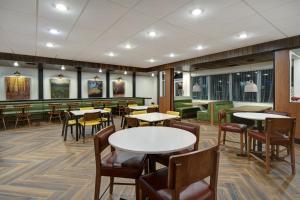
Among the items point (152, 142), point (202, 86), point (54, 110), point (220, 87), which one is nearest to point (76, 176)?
point (152, 142)

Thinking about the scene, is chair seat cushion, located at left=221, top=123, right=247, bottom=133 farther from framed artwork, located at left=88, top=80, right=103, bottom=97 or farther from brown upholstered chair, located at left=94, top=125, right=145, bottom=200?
framed artwork, located at left=88, top=80, right=103, bottom=97

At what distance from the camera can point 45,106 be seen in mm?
7469

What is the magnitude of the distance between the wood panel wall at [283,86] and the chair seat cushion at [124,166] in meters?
4.39

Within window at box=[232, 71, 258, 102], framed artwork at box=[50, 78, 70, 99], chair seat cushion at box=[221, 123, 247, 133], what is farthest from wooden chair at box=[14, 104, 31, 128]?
window at box=[232, 71, 258, 102]

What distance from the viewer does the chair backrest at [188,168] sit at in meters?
1.06

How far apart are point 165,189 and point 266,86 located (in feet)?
25.0

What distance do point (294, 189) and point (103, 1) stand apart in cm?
367

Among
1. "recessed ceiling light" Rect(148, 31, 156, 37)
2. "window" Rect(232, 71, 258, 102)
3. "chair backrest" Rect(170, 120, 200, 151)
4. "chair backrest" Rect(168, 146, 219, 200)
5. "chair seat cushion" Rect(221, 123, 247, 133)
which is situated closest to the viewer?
"chair backrest" Rect(168, 146, 219, 200)

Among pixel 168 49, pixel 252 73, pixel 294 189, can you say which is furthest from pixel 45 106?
pixel 252 73

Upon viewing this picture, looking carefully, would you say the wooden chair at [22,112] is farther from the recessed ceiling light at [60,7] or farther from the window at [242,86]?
the window at [242,86]

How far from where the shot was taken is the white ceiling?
8.60ft

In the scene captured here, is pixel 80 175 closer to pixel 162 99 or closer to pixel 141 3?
pixel 141 3

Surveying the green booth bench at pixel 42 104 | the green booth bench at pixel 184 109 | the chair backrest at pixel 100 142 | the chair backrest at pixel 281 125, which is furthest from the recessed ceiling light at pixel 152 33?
the green booth bench at pixel 42 104

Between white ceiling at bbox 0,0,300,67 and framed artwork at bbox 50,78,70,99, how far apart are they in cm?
333
